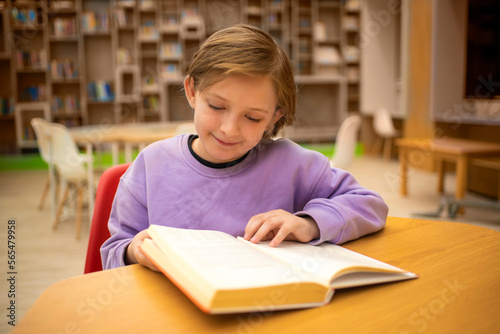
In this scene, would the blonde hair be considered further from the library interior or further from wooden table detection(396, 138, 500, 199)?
wooden table detection(396, 138, 500, 199)

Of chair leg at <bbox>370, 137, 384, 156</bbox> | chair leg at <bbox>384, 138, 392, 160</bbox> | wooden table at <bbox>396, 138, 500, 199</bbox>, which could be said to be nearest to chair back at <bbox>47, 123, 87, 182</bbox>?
wooden table at <bbox>396, 138, 500, 199</bbox>

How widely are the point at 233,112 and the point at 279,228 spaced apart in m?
0.21

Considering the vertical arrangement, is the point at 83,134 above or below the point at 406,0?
below

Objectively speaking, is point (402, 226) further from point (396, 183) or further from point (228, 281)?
point (396, 183)

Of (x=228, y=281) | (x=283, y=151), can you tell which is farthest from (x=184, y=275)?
(x=283, y=151)

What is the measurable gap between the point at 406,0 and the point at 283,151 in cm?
536

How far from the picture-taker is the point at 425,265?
638mm

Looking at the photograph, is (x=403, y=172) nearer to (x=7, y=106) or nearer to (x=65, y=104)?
(x=65, y=104)

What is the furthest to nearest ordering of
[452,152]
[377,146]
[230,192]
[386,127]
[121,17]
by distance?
[121,17] → [377,146] → [386,127] → [452,152] → [230,192]

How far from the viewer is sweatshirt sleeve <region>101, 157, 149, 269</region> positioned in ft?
2.45

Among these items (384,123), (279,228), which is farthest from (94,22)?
(279,228)

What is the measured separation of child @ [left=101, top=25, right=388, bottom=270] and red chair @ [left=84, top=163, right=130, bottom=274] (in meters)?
0.12

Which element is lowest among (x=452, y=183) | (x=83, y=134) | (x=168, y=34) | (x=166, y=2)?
(x=452, y=183)

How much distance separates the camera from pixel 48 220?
3.62 metres
